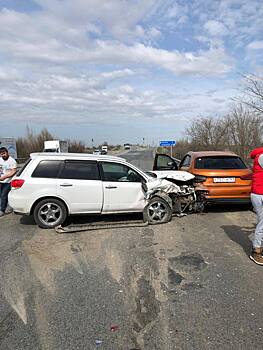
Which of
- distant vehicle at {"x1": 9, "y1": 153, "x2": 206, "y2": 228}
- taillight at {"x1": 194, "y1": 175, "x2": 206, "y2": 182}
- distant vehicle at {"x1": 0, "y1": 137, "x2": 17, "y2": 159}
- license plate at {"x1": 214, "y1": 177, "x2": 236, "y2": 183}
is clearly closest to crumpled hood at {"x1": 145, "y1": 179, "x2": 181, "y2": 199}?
distant vehicle at {"x1": 9, "y1": 153, "x2": 206, "y2": 228}

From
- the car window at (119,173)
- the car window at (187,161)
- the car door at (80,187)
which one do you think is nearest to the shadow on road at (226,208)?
the car window at (187,161)

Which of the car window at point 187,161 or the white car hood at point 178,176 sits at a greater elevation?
the car window at point 187,161

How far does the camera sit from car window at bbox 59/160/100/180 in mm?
6449

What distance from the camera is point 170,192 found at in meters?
6.88

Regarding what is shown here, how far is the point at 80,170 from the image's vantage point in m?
6.54

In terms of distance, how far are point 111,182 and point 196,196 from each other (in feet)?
7.53

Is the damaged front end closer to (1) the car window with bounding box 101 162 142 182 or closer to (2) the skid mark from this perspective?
(1) the car window with bounding box 101 162 142 182

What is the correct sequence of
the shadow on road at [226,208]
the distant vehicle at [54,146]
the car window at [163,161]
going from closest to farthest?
1. the shadow on road at [226,208]
2. the car window at [163,161]
3. the distant vehicle at [54,146]

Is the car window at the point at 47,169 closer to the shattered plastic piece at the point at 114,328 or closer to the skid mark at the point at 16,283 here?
the skid mark at the point at 16,283

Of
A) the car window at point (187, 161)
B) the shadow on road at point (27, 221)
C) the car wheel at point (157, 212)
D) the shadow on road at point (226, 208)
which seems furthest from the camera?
the car window at point (187, 161)

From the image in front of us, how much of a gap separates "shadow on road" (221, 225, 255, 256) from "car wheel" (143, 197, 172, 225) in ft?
4.19

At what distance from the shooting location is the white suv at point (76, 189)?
625 cm

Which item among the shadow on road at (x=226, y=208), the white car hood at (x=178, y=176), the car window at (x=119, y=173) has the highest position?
the car window at (x=119, y=173)

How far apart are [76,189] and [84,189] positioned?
0.58ft
